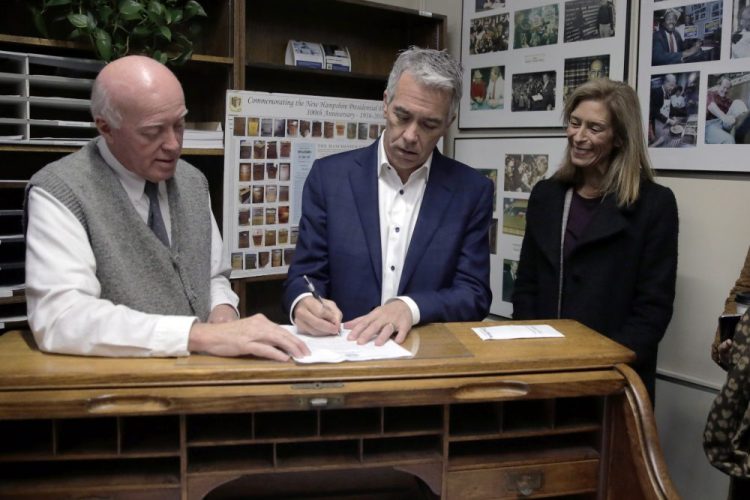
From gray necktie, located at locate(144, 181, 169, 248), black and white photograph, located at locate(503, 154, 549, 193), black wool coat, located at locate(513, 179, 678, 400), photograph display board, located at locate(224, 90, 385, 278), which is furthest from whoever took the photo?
black and white photograph, located at locate(503, 154, 549, 193)

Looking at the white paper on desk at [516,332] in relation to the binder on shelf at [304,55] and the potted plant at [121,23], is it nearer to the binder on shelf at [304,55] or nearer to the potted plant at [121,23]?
the potted plant at [121,23]

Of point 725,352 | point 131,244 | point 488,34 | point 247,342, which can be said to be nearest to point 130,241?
point 131,244

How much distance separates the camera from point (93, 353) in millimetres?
1264

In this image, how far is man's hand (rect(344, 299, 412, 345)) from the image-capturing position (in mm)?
1435

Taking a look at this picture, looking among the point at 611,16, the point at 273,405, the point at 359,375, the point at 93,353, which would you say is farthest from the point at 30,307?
the point at 611,16

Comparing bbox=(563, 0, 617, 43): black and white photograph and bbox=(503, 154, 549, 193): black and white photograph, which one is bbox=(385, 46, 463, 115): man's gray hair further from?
bbox=(503, 154, 549, 193): black and white photograph

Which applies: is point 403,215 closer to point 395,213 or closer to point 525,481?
point 395,213

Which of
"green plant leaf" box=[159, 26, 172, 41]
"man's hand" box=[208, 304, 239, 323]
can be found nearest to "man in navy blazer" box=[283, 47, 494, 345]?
"man's hand" box=[208, 304, 239, 323]

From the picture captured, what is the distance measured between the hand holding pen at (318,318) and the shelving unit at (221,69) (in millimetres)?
1476

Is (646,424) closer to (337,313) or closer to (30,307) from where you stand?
(337,313)

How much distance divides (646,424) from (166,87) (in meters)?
1.19

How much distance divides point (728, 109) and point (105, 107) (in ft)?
6.81

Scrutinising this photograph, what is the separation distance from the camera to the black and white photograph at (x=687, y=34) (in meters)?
2.52

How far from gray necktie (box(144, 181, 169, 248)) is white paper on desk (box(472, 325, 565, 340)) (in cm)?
74
